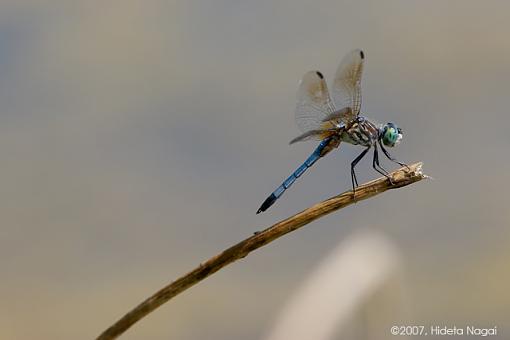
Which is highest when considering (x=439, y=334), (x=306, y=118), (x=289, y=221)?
(x=306, y=118)

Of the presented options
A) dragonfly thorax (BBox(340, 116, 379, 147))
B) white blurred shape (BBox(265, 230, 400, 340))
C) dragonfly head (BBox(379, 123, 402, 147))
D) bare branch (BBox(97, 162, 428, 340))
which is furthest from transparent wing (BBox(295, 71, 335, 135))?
bare branch (BBox(97, 162, 428, 340))

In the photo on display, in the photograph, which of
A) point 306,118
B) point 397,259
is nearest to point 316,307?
point 397,259

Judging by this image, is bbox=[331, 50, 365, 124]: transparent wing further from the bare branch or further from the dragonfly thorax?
the bare branch

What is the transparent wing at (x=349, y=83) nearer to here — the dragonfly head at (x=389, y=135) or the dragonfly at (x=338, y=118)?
the dragonfly at (x=338, y=118)

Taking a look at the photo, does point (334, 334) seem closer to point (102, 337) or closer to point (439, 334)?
point (102, 337)

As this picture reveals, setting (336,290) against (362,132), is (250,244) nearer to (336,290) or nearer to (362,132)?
(336,290)

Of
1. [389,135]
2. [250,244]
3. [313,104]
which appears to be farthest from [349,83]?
[250,244]
